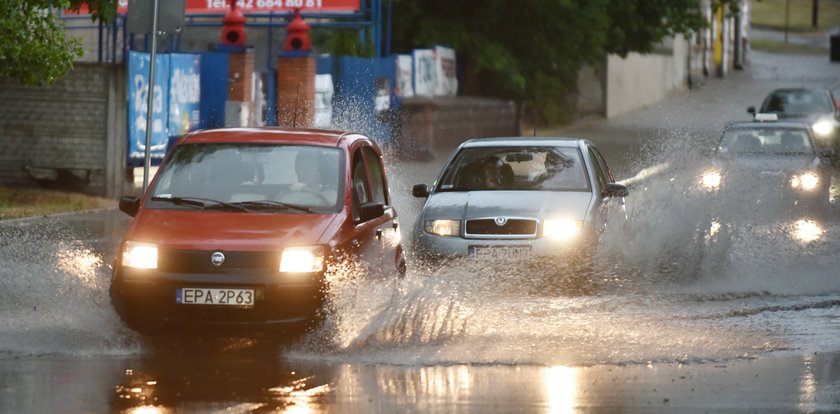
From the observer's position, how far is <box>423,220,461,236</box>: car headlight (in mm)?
13519

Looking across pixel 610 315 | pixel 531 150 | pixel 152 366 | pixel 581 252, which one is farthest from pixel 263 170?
pixel 531 150

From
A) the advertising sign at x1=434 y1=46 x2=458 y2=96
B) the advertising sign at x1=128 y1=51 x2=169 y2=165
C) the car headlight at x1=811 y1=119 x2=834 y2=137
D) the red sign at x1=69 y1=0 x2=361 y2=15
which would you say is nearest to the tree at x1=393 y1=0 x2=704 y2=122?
the advertising sign at x1=434 y1=46 x2=458 y2=96

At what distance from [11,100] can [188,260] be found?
13.1 meters

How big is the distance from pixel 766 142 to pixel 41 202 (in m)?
9.78

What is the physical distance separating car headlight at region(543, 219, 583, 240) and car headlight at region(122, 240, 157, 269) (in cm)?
445

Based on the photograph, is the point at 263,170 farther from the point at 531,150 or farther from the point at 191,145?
the point at 531,150

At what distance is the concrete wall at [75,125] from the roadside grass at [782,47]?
65.3m

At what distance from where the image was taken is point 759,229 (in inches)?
698

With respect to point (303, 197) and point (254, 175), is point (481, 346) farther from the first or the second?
point (254, 175)

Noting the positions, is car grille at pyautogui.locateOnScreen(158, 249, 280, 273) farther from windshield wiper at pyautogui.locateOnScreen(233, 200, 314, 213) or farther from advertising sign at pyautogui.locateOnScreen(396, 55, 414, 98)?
advertising sign at pyautogui.locateOnScreen(396, 55, 414, 98)

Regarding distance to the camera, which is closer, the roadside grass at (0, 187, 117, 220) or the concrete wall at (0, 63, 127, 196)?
the roadside grass at (0, 187, 117, 220)

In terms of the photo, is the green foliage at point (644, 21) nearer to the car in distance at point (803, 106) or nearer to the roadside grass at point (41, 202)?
the car in distance at point (803, 106)

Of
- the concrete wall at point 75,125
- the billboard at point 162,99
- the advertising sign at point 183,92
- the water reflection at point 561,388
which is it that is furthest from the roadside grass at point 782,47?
the water reflection at point 561,388

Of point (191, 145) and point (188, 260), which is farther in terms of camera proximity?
point (191, 145)
